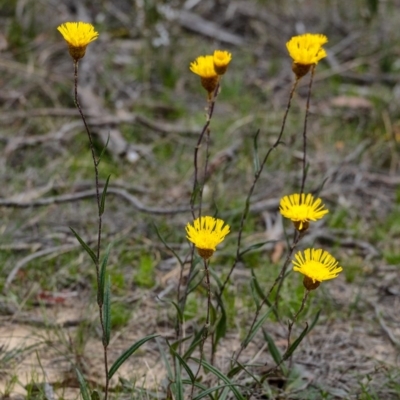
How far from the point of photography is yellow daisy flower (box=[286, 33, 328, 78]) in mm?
1532

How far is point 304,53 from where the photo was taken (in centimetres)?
154

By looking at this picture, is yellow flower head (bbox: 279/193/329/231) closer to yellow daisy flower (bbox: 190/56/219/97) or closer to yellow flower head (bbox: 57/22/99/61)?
yellow daisy flower (bbox: 190/56/219/97)

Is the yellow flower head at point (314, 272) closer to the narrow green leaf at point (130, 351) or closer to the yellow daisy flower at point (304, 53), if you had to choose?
the narrow green leaf at point (130, 351)

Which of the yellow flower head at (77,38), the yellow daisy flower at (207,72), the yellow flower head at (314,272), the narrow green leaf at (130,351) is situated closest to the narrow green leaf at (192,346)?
the narrow green leaf at (130,351)

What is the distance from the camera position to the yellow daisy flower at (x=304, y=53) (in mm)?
1532

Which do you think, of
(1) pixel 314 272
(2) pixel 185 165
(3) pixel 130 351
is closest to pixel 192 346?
(3) pixel 130 351

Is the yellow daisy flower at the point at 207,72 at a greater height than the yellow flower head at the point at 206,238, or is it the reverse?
the yellow daisy flower at the point at 207,72

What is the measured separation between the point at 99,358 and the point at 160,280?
487 millimetres

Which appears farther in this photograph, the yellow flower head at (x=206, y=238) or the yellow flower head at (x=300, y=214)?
the yellow flower head at (x=300, y=214)

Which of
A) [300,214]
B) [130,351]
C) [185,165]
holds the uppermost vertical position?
[185,165]

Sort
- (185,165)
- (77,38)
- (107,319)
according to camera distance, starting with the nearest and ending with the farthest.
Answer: (77,38) < (107,319) < (185,165)

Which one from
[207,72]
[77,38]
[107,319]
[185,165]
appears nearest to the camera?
[77,38]

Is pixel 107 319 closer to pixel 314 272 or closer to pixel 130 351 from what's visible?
pixel 130 351

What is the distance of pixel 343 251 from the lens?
9.30 ft
